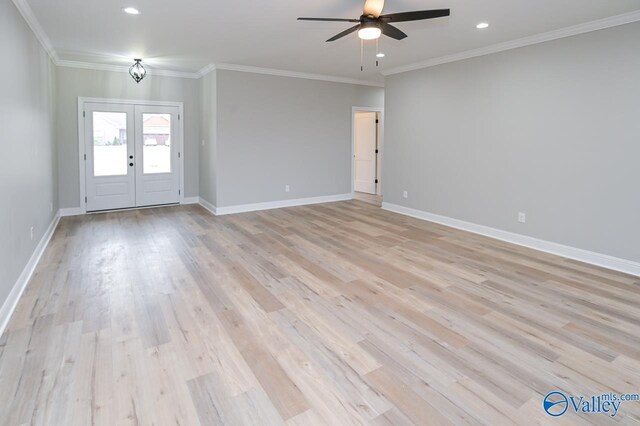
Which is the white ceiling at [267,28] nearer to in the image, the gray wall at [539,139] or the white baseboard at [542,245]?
the gray wall at [539,139]

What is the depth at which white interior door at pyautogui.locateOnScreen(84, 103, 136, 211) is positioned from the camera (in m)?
6.98

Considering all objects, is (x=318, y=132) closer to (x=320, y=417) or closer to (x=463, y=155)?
(x=463, y=155)

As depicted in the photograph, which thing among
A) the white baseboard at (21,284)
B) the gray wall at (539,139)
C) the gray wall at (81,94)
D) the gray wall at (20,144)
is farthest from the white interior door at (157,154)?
the gray wall at (539,139)

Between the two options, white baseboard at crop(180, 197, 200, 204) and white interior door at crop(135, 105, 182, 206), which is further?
white baseboard at crop(180, 197, 200, 204)

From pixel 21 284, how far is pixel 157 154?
4.58m

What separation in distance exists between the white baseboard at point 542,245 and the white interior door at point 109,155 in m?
5.55

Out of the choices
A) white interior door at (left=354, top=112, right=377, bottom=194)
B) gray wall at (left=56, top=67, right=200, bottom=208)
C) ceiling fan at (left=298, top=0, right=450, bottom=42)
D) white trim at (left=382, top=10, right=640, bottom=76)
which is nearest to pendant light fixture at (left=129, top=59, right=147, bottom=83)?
gray wall at (left=56, top=67, right=200, bottom=208)

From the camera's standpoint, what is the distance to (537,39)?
15.9ft

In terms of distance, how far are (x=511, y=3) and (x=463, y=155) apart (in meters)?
2.64

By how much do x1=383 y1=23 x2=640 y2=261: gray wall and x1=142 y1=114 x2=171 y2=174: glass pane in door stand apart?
4753 millimetres

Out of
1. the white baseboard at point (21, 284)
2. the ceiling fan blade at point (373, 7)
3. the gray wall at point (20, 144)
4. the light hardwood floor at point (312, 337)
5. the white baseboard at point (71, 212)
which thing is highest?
the ceiling fan blade at point (373, 7)

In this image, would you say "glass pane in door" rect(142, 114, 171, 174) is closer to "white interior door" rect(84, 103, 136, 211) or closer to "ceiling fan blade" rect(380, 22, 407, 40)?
"white interior door" rect(84, 103, 136, 211)

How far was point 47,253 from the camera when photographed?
462 cm

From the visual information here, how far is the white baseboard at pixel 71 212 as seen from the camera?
22.6ft
